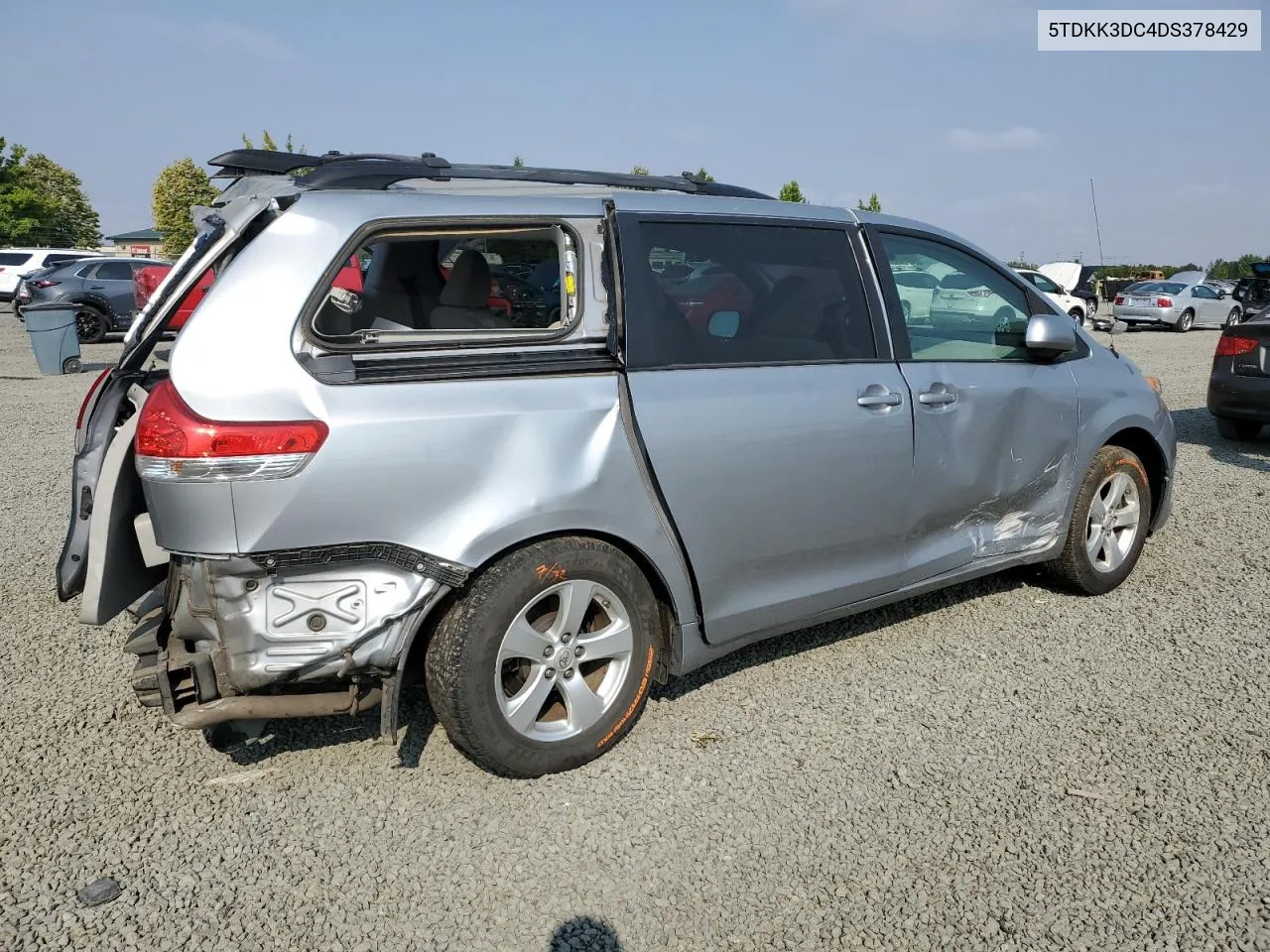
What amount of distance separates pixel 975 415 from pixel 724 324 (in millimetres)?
1255

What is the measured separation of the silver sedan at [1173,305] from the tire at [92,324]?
25.0 metres

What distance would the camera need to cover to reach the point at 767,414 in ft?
11.4

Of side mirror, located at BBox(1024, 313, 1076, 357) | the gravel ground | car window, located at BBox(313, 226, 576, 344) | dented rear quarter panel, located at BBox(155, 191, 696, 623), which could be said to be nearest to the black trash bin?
the gravel ground

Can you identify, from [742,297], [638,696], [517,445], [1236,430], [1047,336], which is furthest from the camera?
[1236,430]

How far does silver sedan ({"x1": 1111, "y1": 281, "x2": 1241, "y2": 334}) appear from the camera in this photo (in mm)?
26734

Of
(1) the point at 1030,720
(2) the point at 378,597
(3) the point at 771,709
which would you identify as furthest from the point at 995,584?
(2) the point at 378,597

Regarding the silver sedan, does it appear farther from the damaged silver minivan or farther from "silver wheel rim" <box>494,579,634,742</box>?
"silver wheel rim" <box>494,579,634,742</box>

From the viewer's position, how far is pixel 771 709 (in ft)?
12.2

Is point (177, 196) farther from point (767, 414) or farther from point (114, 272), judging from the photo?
point (767, 414)

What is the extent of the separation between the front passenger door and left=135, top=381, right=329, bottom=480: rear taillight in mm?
2331

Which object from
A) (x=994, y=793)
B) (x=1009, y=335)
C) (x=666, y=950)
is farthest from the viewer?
(x=1009, y=335)

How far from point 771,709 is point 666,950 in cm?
137

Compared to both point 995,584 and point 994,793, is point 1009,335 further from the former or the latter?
point 994,793

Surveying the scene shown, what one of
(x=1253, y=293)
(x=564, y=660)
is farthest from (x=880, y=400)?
(x=1253, y=293)
